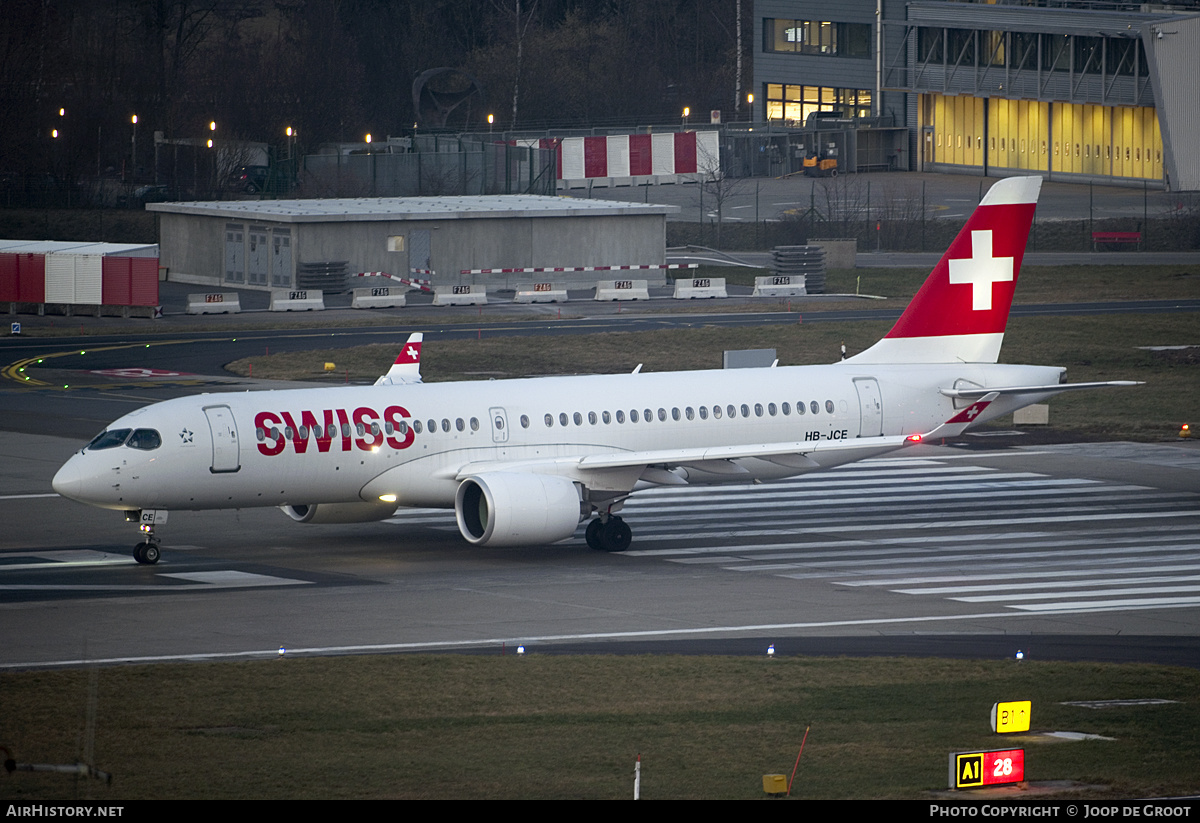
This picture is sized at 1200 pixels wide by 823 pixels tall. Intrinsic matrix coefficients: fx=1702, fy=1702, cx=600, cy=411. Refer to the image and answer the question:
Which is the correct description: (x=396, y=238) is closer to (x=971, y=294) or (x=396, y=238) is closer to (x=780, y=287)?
(x=780, y=287)

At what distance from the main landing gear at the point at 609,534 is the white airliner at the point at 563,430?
0.04 metres

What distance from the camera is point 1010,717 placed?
2062 centimetres

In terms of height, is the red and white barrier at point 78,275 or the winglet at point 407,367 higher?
the red and white barrier at point 78,275

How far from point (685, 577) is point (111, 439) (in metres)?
11.4

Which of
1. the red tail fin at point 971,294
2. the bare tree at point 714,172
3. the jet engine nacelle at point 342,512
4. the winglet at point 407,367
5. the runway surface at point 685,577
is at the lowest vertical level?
the runway surface at point 685,577

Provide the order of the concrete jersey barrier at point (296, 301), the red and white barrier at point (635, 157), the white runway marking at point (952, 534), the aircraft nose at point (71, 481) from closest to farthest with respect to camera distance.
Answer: the white runway marking at point (952, 534) → the aircraft nose at point (71, 481) → the concrete jersey barrier at point (296, 301) → the red and white barrier at point (635, 157)

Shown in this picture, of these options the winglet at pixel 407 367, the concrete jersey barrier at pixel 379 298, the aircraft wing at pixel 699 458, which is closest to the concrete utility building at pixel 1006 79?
the concrete jersey barrier at pixel 379 298

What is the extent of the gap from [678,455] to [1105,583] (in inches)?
339

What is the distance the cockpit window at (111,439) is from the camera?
3266cm

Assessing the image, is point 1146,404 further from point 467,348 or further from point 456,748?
point 456,748

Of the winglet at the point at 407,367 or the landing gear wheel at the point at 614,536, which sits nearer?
the landing gear wheel at the point at 614,536

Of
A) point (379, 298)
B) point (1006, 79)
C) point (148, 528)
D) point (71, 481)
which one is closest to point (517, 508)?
point (148, 528)

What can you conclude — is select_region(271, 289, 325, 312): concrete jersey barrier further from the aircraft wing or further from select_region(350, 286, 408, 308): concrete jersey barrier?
the aircraft wing

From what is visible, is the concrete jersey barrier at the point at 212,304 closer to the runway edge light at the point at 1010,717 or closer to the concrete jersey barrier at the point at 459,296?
the concrete jersey barrier at the point at 459,296
